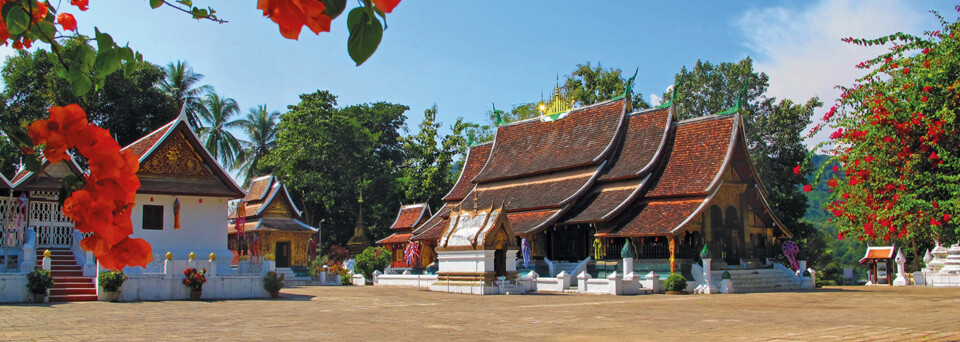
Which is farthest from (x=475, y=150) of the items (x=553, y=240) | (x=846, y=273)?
(x=846, y=273)

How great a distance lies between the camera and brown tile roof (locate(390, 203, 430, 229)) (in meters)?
35.9

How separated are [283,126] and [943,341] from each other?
4152cm

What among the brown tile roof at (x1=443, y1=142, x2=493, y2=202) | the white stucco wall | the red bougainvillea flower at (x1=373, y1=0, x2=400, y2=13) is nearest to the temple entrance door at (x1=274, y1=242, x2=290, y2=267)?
the brown tile roof at (x1=443, y1=142, x2=493, y2=202)

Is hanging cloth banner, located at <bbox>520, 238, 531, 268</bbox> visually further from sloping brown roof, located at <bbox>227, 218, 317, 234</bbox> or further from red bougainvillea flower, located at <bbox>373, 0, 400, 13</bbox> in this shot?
red bougainvillea flower, located at <bbox>373, 0, 400, 13</bbox>

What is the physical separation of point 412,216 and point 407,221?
1.12 ft

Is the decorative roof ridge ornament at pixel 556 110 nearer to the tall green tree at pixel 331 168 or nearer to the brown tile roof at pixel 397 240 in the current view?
the brown tile roof at pixel 397 240

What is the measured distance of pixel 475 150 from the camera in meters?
35.1

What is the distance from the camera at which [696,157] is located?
83.0 ft

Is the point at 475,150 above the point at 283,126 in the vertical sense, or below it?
below

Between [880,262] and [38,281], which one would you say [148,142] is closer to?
[38,281]

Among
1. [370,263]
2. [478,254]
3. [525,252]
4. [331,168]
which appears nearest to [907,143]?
[478,254]

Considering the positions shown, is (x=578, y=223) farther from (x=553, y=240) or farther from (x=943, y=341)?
(x=943, y=341)

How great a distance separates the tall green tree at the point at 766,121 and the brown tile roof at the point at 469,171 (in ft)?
37.9

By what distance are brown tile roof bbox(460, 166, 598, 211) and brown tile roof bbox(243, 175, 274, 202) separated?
904 centimetres
